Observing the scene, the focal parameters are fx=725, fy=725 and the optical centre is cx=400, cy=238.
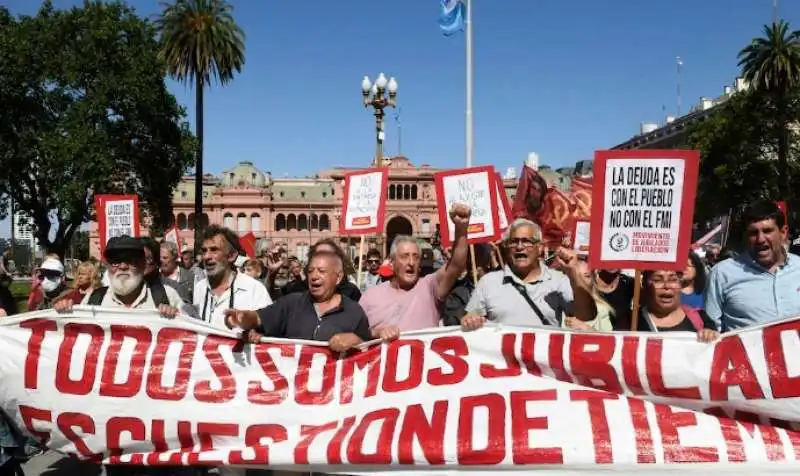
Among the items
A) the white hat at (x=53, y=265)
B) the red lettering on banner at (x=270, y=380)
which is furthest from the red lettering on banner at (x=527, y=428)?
the white hat at (x=53, y=265)

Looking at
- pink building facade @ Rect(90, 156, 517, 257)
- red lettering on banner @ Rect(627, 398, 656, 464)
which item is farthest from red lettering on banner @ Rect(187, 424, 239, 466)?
pink building facade @ Rect(90, 156, 517, 257)

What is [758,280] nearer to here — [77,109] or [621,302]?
[621,302]

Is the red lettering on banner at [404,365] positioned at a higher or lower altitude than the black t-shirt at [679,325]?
lower

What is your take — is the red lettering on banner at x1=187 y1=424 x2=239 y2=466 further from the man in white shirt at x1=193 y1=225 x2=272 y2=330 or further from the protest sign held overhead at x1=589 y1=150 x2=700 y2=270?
the protest sign held overhead at x1=589 y1=150 x2=700 y2=270

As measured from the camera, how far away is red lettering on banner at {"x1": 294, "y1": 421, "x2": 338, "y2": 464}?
12.9ft

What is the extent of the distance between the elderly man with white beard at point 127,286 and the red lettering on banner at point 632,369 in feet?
8.65

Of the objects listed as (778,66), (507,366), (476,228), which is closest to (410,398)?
(507,366)

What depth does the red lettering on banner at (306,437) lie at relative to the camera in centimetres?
393

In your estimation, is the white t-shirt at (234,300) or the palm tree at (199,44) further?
the palm tree at (199,44)

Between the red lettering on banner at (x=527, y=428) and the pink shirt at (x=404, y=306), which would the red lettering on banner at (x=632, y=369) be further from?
the pink shirt at (x=404, y=306)

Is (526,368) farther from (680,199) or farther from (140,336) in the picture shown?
(140,336)

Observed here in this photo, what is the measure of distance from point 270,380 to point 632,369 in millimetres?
2035

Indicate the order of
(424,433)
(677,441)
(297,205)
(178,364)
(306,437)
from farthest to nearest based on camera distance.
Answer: (297,205)
(178,364)
(306,437)
(424,433)
(677,441)

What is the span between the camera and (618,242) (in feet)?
Answer: 14.1
